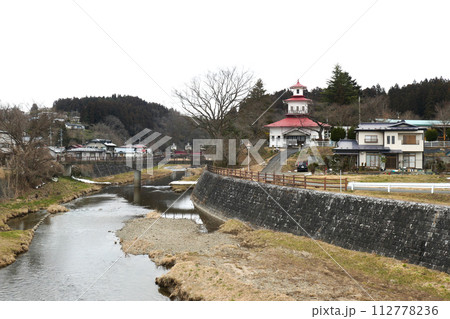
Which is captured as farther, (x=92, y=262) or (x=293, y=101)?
(x=293, y=101)

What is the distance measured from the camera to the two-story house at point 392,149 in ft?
129

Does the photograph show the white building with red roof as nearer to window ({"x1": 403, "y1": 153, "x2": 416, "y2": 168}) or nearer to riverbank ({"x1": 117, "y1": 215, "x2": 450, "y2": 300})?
window ({"x1": 403, "y1": 153, "x2": 416, "y2": 168})

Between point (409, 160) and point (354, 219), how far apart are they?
895 inches

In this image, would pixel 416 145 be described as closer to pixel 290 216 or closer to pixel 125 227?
pixel 290 216

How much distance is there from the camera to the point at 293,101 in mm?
65375

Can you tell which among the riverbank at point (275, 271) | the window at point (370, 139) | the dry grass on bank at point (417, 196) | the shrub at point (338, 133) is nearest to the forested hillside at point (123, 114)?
the shrub at point (338, 133)

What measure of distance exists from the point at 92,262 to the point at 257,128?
4846cm

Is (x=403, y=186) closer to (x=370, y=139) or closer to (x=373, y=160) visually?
(x=373, y=160)

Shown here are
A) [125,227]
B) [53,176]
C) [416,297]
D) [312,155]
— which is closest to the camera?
[416,297]

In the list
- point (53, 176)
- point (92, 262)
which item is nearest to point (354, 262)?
point (92, 262)

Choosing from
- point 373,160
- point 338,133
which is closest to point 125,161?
point 338,133

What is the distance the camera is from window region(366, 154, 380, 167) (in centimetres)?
3944

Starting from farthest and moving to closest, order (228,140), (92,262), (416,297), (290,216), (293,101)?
(293,101) < (228,140) < (290,216) < (92,262) < (416,297)

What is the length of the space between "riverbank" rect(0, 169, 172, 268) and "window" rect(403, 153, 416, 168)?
115 ft
